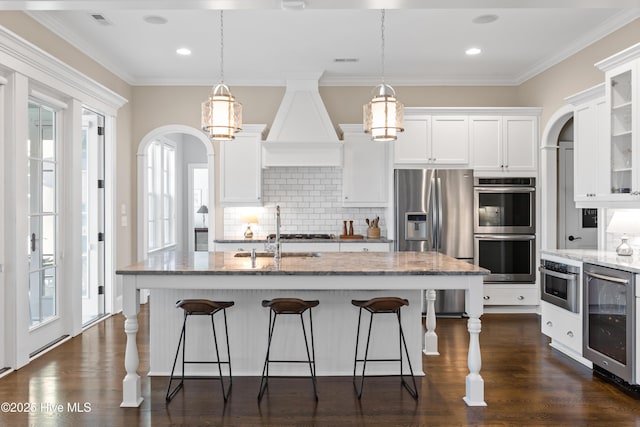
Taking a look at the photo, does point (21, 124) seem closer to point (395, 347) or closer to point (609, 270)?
point (395, 347)

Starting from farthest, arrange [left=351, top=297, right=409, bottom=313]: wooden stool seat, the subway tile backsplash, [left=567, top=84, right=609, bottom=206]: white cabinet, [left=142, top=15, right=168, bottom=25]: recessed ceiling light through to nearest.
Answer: the subway tile backsplash → [left=142, top=15, right=168, bottom=25]: recessed ceiling light → [left=567, top=84, right=609, bottom=206]: white cabinet → [left=351, top=297, right=409, bottom=313]: wooden stool seat

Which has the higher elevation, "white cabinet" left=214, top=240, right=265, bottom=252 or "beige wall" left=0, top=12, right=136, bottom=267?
"beige wall" left=0, top=12, right=136, bottom=267

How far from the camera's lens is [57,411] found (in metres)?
3.35

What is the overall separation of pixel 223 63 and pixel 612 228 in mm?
4708

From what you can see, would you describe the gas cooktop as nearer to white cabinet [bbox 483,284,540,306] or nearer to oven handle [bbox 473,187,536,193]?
oven handle [bbox 473,187,536,193]

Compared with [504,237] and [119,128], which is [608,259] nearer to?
[504,237]

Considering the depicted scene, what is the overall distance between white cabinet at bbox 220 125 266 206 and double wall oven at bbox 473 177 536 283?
9.35 feet

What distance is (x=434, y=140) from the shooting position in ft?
21.0

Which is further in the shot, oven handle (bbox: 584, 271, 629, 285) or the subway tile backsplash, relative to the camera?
the subway tile backsplash

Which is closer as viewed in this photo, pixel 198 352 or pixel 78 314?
pixel 198 352

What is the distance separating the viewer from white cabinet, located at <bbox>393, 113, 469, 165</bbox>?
639 cm

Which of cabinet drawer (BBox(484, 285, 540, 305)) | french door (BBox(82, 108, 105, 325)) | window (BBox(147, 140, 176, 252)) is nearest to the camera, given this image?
french door (BBox(82, 108, 105, 325))

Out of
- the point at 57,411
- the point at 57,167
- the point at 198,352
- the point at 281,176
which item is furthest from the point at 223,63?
the point at 57,411

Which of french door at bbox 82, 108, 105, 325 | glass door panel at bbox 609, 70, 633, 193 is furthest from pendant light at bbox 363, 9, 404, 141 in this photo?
french door at bbox 82, 108, 105, 325
